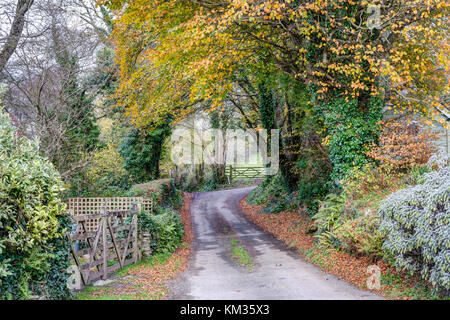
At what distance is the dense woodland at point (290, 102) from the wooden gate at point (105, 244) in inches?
55.6

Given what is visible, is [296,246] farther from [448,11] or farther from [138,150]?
[138,150]

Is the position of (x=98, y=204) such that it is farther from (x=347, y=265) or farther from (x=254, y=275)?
(x=347, y=265)

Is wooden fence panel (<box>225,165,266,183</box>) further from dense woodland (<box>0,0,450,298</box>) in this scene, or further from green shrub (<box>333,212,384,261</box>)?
green shrub (<box>333,212,384,261</box>)

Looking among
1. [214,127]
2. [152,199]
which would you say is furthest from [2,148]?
[214,127]

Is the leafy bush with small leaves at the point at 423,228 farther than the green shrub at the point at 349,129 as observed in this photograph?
No

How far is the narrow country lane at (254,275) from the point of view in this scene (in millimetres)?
7660

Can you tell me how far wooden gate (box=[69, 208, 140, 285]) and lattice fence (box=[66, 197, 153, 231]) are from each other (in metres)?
4.34

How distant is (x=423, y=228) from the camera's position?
6859 millimetres

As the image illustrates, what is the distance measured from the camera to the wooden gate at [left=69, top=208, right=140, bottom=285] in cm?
808

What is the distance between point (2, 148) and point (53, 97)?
34.2 ft

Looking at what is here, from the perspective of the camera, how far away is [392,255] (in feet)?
27.7

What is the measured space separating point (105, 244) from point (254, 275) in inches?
152

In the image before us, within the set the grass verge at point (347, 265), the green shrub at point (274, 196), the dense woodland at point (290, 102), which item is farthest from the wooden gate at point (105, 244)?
the green shrub at point (274, 196)

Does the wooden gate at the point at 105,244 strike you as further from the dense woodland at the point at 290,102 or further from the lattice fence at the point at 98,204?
the lattice fence at the point at 98,204
